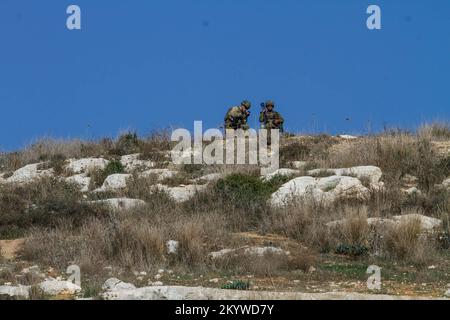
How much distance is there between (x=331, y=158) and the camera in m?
21.6

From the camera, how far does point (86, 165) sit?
22.8 meters

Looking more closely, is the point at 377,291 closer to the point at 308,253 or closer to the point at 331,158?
the point at 308,253

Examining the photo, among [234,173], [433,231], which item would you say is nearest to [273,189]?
[234,173]

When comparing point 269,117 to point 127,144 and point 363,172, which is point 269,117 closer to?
point 127,144

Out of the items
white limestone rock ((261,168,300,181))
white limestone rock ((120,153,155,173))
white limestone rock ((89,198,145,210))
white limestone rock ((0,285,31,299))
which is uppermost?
white limestone rock ((120,153,155,173))

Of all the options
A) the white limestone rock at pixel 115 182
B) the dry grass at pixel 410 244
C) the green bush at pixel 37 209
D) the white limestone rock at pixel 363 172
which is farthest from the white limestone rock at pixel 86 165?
the dry grass at pixel 410 244

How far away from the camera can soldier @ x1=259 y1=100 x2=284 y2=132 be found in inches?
967

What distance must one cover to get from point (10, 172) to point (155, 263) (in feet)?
34.7

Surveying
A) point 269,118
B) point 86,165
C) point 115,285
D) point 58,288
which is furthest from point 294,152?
point 58,288

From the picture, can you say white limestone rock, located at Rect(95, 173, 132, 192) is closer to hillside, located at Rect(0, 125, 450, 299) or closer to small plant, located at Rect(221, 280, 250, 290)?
hillside, located at Rect(0, 125, 450, 299)

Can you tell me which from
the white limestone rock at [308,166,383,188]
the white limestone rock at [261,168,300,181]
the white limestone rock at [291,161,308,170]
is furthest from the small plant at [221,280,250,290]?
the white limestone rock at [291,161,308,170]

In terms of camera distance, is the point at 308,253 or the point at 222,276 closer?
the point at 222,276

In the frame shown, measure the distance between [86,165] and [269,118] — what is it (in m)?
5.47

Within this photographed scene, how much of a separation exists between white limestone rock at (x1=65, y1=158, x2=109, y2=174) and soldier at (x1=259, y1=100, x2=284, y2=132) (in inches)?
187
